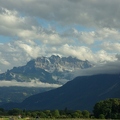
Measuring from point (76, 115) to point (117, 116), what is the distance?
24096mm

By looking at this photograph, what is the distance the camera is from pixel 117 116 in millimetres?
193375

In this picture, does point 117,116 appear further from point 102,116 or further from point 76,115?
point 76,115

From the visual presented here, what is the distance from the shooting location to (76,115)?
19950cm

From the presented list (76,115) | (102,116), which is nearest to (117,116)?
(102,116)

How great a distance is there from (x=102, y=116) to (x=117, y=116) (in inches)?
343

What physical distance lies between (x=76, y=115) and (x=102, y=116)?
16.0 metres

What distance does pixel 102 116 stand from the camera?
633ft
